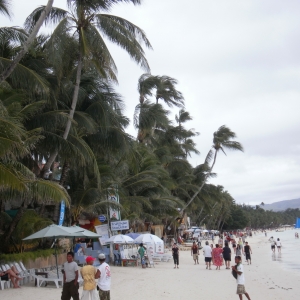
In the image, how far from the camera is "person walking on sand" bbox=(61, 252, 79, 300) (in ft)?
27.7

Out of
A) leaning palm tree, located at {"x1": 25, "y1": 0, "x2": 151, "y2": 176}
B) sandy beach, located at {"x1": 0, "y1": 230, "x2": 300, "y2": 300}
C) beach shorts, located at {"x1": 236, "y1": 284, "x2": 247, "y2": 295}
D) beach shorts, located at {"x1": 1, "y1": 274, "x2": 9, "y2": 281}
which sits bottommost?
sandy beach, located at {"x1": 0, "y1": 230, "x2": 300, "y2": 300}

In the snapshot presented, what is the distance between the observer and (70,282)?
8.48m

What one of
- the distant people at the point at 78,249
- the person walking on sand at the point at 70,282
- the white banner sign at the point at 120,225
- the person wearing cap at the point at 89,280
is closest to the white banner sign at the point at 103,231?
the white banner sign at the point at 120,225

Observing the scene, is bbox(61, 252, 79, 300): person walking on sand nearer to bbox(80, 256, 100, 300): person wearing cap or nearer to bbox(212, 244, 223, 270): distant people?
bbox(80, 256, 100, 300): person wearing cap

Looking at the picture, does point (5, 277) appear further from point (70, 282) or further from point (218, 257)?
point (218, 257)

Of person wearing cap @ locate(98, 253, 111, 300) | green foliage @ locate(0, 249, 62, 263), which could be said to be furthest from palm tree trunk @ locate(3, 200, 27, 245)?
person wearing cap @ locate(98, 253, 111, 300)

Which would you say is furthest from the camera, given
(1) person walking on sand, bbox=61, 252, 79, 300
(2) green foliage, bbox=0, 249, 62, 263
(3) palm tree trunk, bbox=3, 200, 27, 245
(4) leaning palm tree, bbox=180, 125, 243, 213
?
(4) leaning palm tree, bbox=180, 125, 243, 213

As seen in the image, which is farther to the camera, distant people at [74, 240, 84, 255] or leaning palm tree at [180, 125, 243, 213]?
leaning palm tree at [180, 125, 243, 213]

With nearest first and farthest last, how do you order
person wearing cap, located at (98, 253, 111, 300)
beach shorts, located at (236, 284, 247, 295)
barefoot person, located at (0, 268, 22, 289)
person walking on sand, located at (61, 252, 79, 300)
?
1. person wearing cap, located at (98, 253, 111, 300)
2. person walking on sand, located at (61, 252, 79, 300)
3. beach shorts, located at (236, 284, 247, 295)
4. barefoot person, located at (0, 268, 22, 289)

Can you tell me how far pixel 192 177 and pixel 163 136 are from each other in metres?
5.32

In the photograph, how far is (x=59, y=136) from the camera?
15.8m

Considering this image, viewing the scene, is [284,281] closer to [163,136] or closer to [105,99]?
[105,99]

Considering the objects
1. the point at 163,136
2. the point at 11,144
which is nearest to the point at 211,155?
the point at 163,136

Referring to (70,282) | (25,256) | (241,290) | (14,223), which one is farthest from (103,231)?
(70,282)
